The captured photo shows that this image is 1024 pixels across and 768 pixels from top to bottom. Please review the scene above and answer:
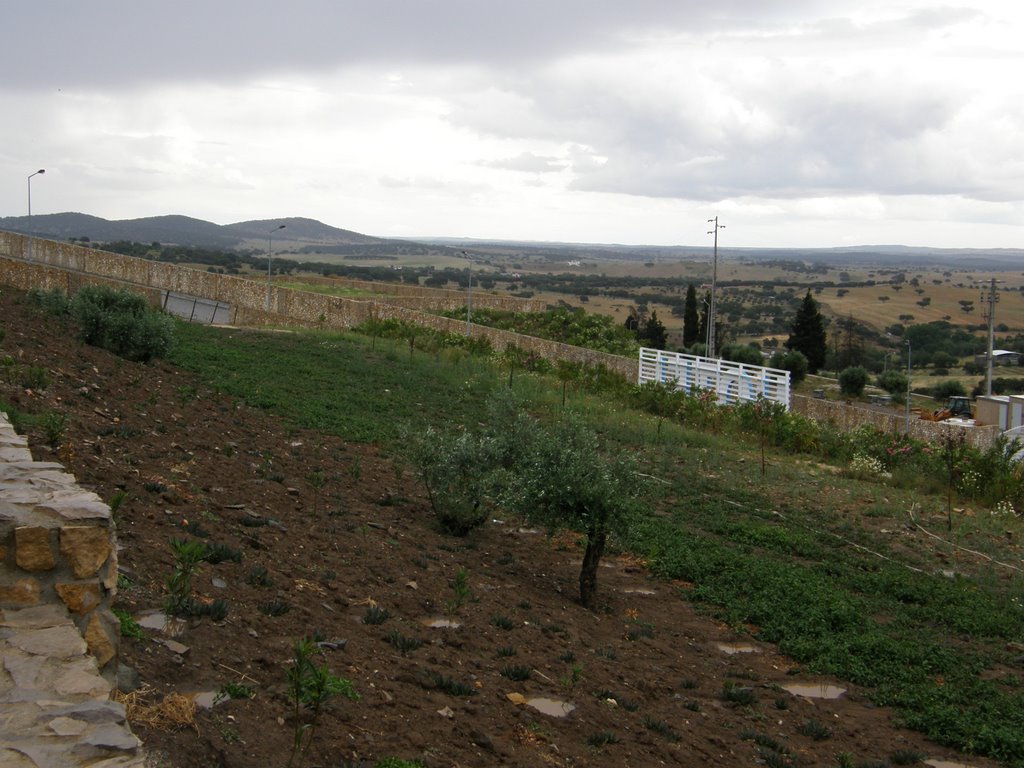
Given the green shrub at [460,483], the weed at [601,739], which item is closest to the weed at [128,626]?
the weed at [601,739]

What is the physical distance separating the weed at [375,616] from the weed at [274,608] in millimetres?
532

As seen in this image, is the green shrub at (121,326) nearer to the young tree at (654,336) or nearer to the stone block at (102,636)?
the stone block at (102,636)

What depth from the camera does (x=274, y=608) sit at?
226 inches

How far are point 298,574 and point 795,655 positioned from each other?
3686 mm

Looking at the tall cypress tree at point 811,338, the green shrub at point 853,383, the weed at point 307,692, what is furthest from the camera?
the tall cypress tree at point 811,338

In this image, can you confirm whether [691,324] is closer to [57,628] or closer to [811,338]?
[811,338]

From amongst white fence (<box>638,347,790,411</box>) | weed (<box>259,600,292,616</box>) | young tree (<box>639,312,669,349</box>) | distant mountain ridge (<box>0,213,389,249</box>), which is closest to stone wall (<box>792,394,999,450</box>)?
white fence (<box>638,347,790,411</box>)

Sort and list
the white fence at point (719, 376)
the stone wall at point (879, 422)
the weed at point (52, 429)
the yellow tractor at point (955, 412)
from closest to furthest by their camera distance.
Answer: the weed at point (52, 429), the stone wall at point (879, 422), the white fence at point (719, 376), the yellow tractor at point (955, 412)

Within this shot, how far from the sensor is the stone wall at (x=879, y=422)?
76.4ft

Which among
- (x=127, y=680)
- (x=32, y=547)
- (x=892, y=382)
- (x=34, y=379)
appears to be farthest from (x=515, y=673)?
(x=892, y=382)

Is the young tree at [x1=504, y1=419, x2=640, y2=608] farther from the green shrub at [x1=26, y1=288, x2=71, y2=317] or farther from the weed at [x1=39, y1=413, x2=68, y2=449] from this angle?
the green shrub at [x1=26, y1=288, x2=71, y2=317]

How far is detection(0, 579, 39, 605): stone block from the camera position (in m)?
4.10

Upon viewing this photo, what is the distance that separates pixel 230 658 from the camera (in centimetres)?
493

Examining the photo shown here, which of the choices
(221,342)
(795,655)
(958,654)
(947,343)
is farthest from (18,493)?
(947,343)
